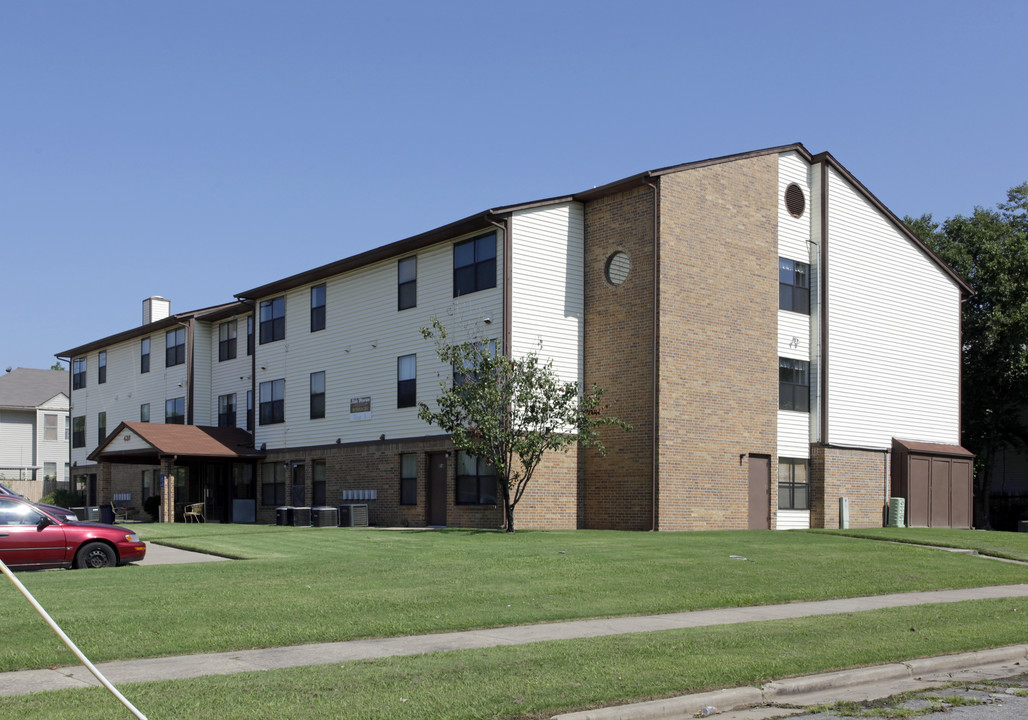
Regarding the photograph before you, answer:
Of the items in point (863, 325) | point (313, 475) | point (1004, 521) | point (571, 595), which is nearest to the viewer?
point (571, 595)

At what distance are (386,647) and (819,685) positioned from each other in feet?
14.0

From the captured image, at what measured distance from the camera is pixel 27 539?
59.0 ft

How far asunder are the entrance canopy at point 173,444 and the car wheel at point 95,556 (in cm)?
1786

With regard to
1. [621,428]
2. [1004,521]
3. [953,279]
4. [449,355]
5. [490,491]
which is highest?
[953,279]

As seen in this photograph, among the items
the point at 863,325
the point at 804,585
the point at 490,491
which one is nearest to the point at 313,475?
the point at 490,491

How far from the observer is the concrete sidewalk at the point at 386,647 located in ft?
→ 30.2

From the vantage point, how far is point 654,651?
1038 centimetres

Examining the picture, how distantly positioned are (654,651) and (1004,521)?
42.0 metres

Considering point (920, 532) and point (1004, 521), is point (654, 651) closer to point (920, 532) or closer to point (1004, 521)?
point (920, 532)

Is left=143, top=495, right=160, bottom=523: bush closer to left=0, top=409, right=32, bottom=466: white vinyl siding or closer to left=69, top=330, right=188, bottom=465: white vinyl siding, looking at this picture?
left=69, top=330, right=188, bottom=465: white vinyl siding

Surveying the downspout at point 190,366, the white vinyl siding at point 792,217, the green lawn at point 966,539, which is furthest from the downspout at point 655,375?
the downspout at point 190,366

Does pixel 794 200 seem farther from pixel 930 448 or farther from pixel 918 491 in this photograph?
pixel 918 491

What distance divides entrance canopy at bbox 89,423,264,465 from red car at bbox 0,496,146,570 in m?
17.8

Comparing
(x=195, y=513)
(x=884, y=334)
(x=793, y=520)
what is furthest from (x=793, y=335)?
(x=195, y=513)
